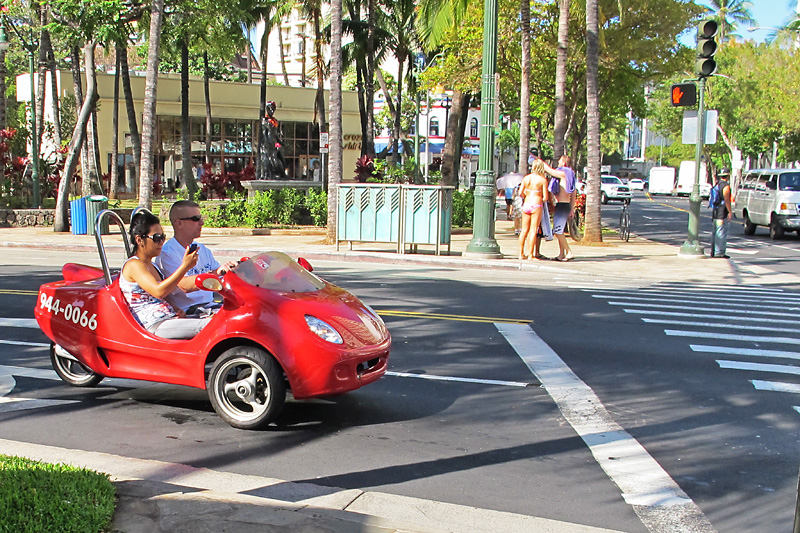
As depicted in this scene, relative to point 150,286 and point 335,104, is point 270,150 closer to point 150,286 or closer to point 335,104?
point 335,104

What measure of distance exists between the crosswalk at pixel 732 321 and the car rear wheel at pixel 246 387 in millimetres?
4257

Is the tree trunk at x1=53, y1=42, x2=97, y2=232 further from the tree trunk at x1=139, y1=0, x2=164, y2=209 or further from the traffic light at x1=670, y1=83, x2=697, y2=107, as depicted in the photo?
the traffic light at x1=670, y1=83, x2=697, y2=107

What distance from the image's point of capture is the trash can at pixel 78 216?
2346cm

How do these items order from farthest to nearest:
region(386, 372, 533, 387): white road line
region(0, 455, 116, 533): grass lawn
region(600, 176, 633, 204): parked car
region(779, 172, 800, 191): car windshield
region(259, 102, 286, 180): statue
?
region(600, 176, 633, 204): parked car → region(259, 102, 286, 180): statue → region(779, 172, 800, 191): car windshield → region(386, 372, 533, 387): white road line → region(0, 455, 116, 533): grass lawn

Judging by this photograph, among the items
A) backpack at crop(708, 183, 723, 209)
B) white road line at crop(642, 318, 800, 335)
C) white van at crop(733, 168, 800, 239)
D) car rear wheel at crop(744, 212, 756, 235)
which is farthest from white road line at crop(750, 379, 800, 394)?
car rear wheel at crop(744, 212, 756, 235)

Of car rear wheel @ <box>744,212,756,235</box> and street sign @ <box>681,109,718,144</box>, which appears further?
car rear wheel @ <box>744,212,756,235</box>

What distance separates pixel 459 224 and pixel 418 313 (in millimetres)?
15767

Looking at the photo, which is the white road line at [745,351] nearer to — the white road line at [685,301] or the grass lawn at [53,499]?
the white road line at [685,301]

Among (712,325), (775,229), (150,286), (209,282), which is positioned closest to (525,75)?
(775,229)

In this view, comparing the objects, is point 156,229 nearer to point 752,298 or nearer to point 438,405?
point 438,405

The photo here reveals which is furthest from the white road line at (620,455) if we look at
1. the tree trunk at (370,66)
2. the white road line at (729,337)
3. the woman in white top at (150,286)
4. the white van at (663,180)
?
the white van at (663,180)

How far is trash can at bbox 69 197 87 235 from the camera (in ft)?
77.0

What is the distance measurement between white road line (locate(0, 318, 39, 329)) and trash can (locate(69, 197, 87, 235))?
1453cm

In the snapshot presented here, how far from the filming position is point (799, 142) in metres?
58.6
